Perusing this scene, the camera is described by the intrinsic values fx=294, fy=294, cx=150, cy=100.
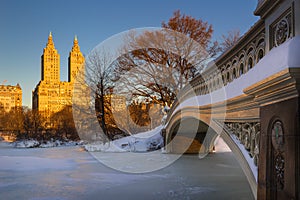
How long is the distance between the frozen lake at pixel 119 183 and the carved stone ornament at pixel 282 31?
10.9ft

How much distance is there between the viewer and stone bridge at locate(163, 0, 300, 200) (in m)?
1.65

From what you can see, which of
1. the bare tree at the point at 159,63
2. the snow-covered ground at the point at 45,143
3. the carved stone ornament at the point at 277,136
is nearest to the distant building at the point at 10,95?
the snow-covered ground at the point at 45,143

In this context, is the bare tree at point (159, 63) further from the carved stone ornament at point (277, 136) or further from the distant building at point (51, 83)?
the distant building at point (51, 83)

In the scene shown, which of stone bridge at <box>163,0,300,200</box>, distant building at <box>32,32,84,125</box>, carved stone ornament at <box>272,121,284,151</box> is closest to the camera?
stone bridge at <box>163,0,300,200</box>

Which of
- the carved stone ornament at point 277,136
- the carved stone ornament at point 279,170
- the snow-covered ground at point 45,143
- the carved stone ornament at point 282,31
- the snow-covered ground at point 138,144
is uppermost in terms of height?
the carved stone ornament at point 282,31

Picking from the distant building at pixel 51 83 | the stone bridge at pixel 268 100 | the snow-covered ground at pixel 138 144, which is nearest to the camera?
the stone bridge at pixel 268 100

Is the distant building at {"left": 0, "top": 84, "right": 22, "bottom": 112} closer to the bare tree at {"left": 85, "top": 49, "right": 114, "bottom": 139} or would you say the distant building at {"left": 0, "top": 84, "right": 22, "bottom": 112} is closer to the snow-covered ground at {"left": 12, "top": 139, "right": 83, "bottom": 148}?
the snow-covered ground at {"left": 12, "top": 139, "right": 83, "bottom": 148}

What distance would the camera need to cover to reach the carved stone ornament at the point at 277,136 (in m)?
1.80

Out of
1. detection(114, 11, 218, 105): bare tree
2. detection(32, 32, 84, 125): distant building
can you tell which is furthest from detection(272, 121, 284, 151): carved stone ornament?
detection(32, 32, 84, 125): distant building

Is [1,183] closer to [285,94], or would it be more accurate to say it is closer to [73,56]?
[285,94]

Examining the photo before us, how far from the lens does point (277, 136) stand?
185cm

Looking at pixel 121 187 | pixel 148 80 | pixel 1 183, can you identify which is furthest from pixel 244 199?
pixel 148 80

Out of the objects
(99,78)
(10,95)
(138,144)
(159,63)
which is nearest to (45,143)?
(99,78)

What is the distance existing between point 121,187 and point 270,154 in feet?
12.9
